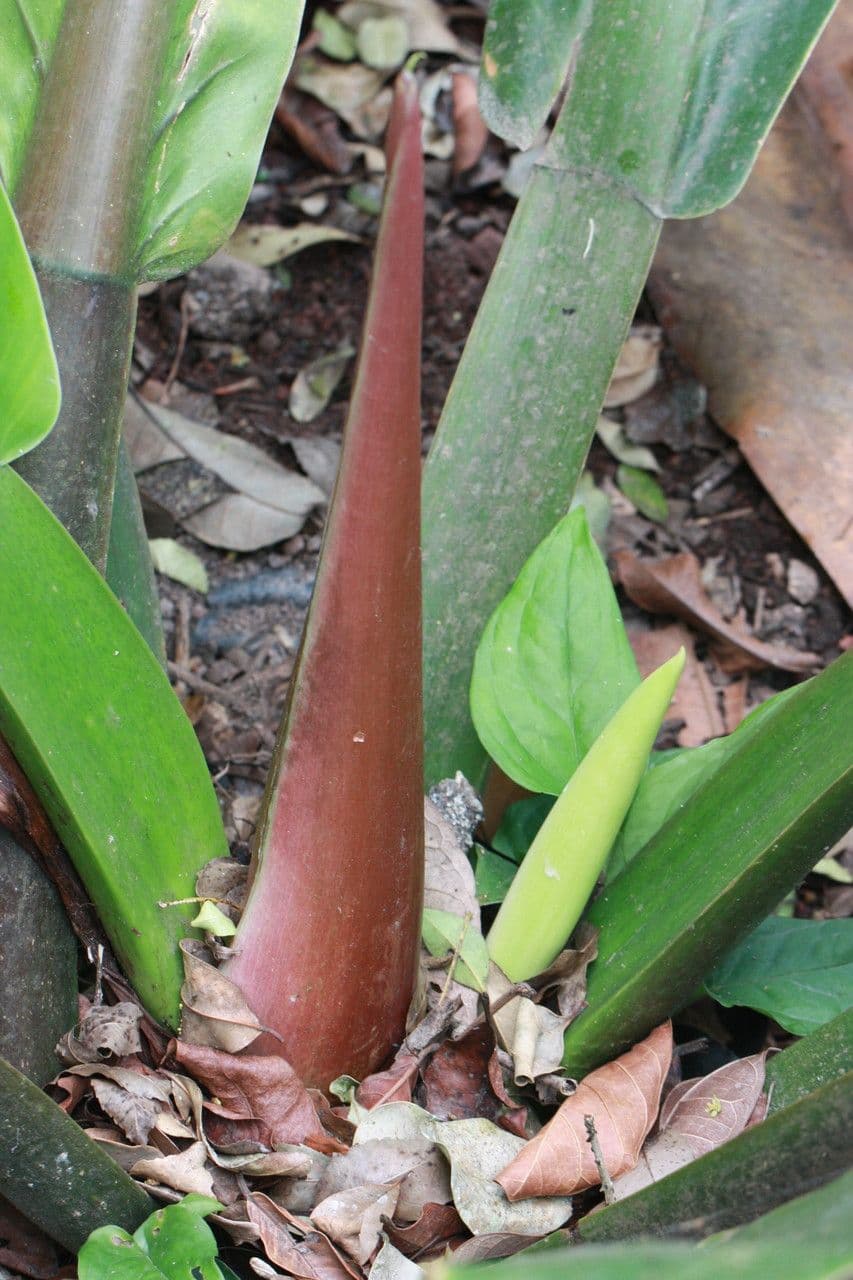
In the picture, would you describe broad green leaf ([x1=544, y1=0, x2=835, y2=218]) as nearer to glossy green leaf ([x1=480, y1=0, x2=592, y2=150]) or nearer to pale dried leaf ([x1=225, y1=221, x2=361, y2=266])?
glossy green leaf ([x1=480, y1=0, x2=592, y2=150])

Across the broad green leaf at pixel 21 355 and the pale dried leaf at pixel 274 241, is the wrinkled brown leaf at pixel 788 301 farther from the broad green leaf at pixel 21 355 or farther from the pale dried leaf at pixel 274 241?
the broad green leaf at pixel 21 355

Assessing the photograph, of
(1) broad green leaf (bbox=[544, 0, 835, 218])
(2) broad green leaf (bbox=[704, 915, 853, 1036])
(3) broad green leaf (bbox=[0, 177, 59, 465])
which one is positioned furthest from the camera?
(1) broad green leaf (bbox=[544, 0, 835, 218])

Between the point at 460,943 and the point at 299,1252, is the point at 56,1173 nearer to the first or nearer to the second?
the point at 299,1252

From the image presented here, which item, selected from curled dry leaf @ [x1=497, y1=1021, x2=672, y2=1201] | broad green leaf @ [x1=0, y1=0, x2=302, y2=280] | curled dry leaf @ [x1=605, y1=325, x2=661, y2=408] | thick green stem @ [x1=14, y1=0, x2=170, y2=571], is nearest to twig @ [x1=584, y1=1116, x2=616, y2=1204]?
curled dry leaf @ [x1=497, y1=1021, x2=672, y2=1201]

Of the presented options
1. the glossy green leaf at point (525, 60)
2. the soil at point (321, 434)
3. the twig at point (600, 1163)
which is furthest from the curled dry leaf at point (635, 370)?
the twig at point (600, 1163)

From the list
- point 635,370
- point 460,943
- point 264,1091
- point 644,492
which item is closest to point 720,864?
point 460,943

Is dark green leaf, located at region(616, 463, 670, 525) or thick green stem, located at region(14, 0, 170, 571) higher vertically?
thick green stem, located at region(14, 0, 170, 571)

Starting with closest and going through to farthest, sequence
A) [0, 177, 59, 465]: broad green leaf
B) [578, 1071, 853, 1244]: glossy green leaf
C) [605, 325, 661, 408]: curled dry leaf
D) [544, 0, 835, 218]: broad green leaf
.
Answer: [578, 1071, 853, 1244]: glossy green leaf
[0, 177, 59, 465]: broad green leaf
[544, 0, 835, 218]: broad green leaf
[605, 325, 661, 408]: curled dry leaf
